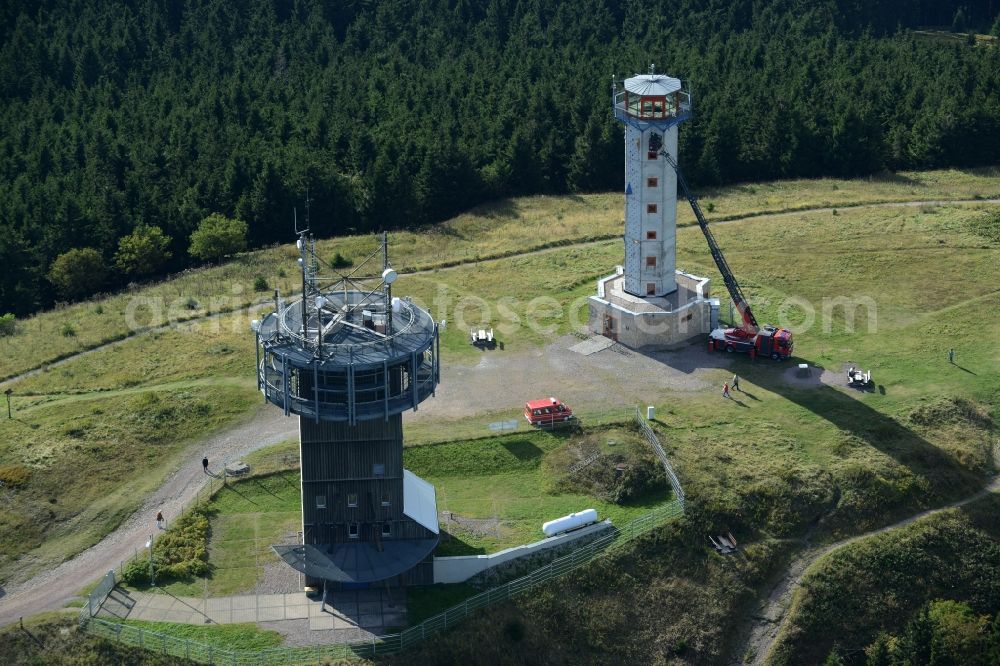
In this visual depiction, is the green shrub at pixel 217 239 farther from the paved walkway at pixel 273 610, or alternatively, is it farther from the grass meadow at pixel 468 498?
the paved walkway at pixel 273 610

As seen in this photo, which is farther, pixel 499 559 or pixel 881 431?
pixel 881 431

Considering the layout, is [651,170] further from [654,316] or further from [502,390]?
[502,390]

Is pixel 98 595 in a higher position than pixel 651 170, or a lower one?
lower

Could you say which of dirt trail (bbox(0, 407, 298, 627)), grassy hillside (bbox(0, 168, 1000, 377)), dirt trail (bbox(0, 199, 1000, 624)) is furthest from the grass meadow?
grassy hillside (bbox(0, 168, 1000, 377))

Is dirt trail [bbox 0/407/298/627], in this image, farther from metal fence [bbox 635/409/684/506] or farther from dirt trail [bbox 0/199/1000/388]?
metal fence [bbox 635/409/684/506]

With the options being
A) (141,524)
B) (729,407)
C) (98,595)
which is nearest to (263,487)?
(141,524)

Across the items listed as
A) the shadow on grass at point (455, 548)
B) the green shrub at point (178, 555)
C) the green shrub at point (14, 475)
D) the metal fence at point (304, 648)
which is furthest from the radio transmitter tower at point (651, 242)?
the green shrub at point (14, 475)

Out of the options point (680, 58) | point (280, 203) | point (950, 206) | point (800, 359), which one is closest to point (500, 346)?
point (800, 359)
